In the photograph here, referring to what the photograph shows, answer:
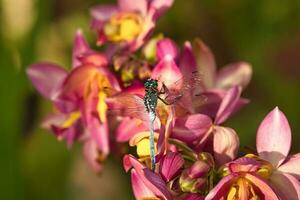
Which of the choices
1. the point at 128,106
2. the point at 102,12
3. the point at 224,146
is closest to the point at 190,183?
the point at 224,146

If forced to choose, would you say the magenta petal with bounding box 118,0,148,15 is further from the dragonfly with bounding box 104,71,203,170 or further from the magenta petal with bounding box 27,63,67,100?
the dragonfly with bounding box 104,71,203,170

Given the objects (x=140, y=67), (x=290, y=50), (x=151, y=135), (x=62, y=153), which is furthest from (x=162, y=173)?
(x=290, y=50)

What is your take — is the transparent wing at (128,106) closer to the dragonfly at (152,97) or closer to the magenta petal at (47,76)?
the dragonfly at (152,97)

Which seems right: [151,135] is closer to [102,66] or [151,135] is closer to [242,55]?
[102,66]

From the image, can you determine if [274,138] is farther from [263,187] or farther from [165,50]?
[165,50]

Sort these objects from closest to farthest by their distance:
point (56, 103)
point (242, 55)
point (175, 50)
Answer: point (175, 50)
point (56, 103)
point (242, 55)

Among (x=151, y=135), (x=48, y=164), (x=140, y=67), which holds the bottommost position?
(x=48, y=164)
